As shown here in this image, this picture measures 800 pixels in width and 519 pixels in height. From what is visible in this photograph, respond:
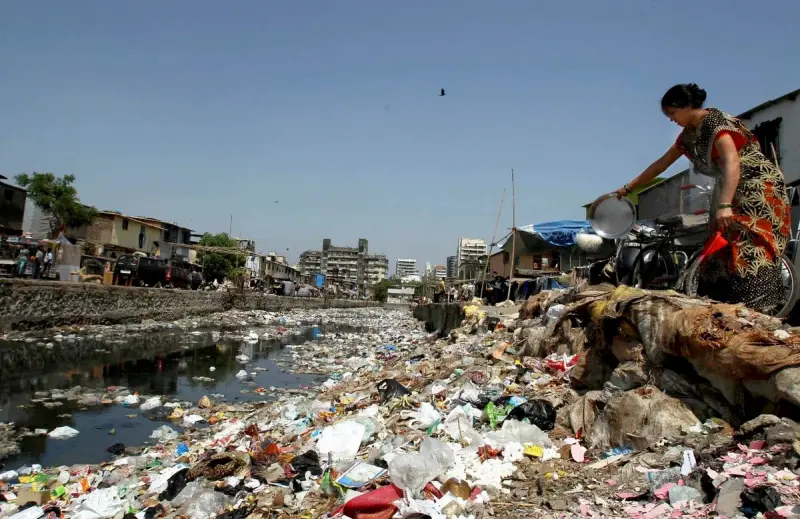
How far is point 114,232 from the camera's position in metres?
34.8

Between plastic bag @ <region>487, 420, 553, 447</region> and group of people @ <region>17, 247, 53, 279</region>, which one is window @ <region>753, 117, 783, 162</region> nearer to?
plastic bag @ <region>487, 420, 553, 447</region>

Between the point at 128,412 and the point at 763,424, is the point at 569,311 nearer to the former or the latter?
the point at 763,424

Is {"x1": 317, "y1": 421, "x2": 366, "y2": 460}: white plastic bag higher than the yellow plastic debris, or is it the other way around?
the yellow plastic debris

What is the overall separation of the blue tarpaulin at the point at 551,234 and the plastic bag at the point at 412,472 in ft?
42.2

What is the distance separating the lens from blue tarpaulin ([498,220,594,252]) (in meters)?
14.4

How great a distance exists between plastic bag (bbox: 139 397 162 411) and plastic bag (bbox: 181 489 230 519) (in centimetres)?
386

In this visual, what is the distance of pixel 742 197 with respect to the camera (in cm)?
269

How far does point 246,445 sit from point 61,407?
332 centimetres

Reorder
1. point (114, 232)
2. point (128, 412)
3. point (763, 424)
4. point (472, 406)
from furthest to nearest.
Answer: point (114, 232)
point (128, 412)
point (472, 406)
point (763, 424)

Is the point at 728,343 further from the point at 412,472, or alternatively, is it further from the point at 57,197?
the point at 57,197

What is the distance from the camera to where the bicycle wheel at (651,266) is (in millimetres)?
4562

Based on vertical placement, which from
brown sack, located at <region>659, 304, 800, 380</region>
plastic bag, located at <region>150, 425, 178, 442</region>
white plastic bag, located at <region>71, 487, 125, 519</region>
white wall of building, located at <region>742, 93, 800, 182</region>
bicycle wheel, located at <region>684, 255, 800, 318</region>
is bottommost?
plastic bag, located at <region>150, 425, 178, 442</region>

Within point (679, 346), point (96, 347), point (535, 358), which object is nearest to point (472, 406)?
point (535, 358)

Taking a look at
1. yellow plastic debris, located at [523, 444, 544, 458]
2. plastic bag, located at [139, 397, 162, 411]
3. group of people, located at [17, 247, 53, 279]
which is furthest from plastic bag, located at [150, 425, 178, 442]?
group of people, located at [17, 247, 53, 279]
